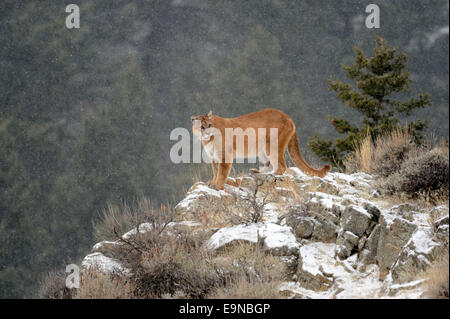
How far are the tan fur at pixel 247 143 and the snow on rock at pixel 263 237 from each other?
1.62m

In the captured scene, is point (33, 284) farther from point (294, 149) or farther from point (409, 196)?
point (409, 196)

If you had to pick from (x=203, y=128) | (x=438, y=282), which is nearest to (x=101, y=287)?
(x=203, y=128)

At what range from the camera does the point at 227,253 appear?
6.53 m

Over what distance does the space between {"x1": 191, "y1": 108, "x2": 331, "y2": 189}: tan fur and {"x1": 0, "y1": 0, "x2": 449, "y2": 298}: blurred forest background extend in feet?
57.3

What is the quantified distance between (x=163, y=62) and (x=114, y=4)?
23.5 feet

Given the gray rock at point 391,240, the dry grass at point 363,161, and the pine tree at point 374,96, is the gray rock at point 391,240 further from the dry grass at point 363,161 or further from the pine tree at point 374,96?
the pine tree at point 374,96

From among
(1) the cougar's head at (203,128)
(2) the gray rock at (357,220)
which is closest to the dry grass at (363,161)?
(2) the gray rock at (357,220)

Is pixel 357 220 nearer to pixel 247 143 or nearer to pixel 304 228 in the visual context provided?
pixel 304 228

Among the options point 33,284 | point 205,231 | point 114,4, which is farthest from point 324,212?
point 114,4

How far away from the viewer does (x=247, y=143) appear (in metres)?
8.81

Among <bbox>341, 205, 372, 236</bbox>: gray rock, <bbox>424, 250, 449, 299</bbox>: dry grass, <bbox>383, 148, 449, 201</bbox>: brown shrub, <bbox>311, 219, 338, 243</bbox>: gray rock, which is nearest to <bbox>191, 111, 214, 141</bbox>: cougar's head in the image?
<bbox>311, 219, 338, 243</bbox>: gray rock

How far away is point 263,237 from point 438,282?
2.42 metres

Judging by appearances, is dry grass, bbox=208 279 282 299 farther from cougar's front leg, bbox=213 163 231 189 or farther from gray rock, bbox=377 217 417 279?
cougar's front leg, bbox=213 163 231 189

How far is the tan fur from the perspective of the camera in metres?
8.45
